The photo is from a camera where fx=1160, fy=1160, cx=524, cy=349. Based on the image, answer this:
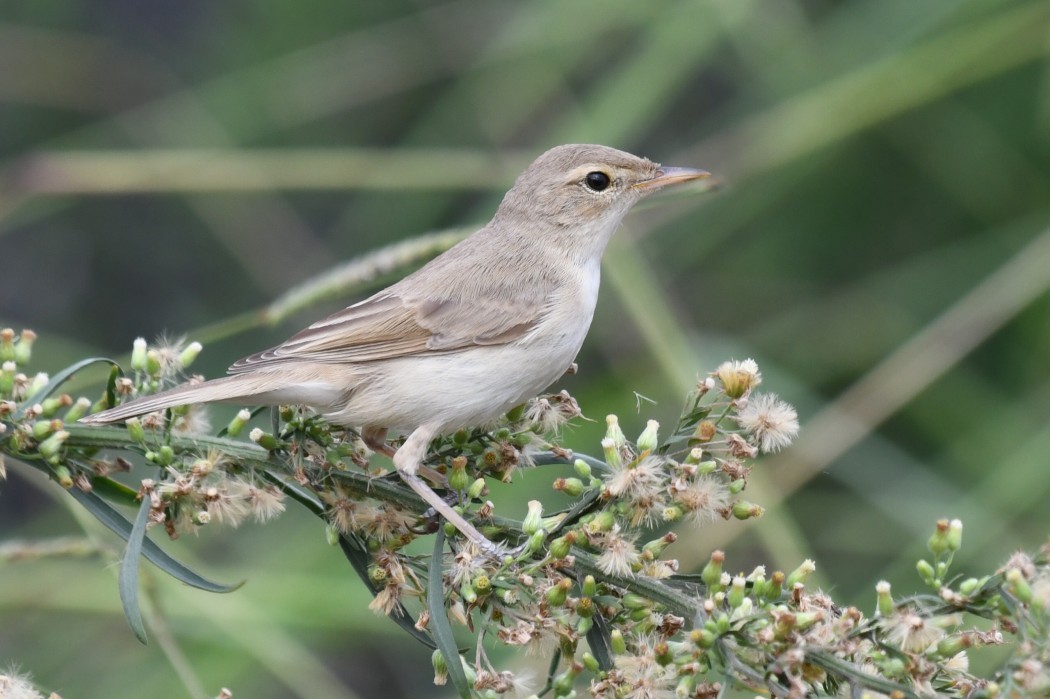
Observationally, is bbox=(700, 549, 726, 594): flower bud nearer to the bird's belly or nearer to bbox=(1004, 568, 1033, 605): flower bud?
bbox=(1004, 568, 1033, 605): flower bud

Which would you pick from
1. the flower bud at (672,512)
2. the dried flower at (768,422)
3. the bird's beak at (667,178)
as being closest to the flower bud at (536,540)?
the flower bud at (672,512)

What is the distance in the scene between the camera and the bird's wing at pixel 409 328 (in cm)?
337

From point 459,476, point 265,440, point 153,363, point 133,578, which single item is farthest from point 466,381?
point 133,578

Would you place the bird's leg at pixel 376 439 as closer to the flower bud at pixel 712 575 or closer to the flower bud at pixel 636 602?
the flower bud at pixel 636 602

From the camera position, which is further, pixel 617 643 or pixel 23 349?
pixel 23 349

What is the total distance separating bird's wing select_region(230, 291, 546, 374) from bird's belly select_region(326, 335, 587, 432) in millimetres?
46

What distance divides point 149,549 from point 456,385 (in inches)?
42.1

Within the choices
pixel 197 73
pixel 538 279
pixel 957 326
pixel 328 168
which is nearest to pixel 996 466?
pixel 957 326

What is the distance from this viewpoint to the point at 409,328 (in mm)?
3463

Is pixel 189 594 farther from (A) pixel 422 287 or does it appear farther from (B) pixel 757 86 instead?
(B) pixel 757 86

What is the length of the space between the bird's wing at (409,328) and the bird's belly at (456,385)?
5cm

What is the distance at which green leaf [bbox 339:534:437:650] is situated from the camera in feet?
7.84

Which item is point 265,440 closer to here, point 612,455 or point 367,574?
point 367,574

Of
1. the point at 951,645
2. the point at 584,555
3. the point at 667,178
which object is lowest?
the point at 951,645
